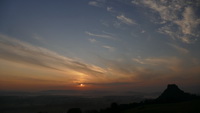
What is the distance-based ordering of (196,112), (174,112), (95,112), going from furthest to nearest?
(95,112) < (174,112) < (196,112)

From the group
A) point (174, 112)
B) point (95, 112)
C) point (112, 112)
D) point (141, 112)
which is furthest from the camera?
point (95, 112)

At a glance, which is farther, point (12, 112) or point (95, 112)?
point (12, 112)

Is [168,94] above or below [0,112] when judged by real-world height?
above

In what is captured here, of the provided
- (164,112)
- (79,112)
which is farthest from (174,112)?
(79,112)

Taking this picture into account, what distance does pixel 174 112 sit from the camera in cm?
5322

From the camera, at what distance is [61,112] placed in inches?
3322

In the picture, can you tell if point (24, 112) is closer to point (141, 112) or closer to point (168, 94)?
point (141, 112)

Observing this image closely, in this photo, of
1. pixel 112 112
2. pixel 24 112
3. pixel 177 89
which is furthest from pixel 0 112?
pixel 177 89

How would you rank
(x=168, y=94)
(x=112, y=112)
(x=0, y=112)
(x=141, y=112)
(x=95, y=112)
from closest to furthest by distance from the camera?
(x=141, y=112), (x=112, y=112), (x=95, y=112), (x=0, y=112), (x=168, y=94)

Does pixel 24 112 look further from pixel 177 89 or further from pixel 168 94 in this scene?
pixel 177 89

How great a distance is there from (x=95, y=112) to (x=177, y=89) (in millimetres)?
95707

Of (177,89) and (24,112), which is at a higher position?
(177,89)

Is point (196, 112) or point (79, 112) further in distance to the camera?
point (79, 112)

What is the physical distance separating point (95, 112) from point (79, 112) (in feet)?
43.9
